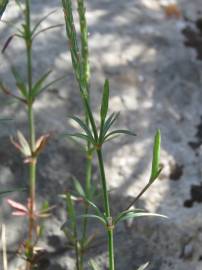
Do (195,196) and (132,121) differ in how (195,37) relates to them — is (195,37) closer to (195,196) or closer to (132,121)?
(132,121)

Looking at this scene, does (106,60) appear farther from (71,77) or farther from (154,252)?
(154,252)

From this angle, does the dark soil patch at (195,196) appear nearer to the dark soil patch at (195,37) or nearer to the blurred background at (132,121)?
the blurred background at (132,121)

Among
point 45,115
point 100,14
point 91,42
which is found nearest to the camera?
point 45,115

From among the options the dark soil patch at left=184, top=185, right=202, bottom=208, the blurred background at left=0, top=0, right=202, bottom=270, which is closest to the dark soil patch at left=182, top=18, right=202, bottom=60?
the blurred background at left=0, top=0, right=202, bottom=270

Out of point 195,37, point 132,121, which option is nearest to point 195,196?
point 132,121

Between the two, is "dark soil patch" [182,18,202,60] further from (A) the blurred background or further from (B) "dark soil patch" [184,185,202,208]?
(B) "dark soil patch" [184,185,202,208]

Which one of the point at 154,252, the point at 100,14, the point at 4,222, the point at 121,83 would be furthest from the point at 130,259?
the point at 100,14

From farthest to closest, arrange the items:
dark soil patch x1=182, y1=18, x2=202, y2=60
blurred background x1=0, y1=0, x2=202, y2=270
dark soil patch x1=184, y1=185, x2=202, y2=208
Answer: dark soil patch x1=182, y1=18, x2=202, y2=60 < dark soil patch x1=184, y1=185, x2=202, y2=208 < blurred background x1=0, y1=0, x2=202, y2=270

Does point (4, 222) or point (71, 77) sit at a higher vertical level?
point (71, 77)
